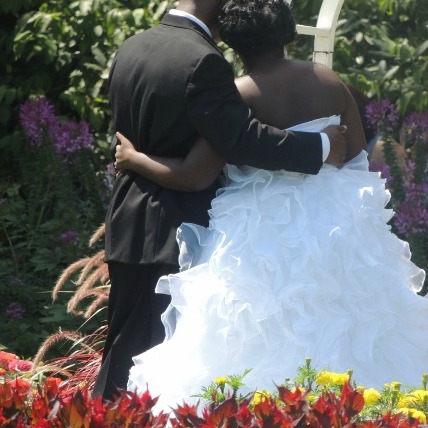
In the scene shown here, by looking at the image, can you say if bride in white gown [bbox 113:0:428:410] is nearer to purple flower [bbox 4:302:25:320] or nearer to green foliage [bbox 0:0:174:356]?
green foliage [bbox 0:0:174:356]

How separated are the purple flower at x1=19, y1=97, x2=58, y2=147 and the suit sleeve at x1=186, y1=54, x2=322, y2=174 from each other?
242 cm

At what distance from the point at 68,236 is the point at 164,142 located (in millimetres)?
2043

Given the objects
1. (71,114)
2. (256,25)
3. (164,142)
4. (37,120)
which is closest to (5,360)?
→ (164,142)

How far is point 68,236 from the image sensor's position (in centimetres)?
534

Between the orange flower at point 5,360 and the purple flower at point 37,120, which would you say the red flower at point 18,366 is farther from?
the purple flower at point 37,120

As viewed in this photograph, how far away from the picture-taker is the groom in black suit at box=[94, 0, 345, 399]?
→ 10.8 ft

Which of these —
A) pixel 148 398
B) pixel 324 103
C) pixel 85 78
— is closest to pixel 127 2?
pixel 85 78

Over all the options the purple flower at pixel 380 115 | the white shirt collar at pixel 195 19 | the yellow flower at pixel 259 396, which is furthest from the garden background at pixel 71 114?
the yellow flower at pixel 259 396

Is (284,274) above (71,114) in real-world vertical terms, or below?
above

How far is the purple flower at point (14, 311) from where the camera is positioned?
5246 mm

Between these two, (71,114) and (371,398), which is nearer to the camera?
(371,398)

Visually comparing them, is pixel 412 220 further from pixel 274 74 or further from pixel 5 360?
pixel 5 360

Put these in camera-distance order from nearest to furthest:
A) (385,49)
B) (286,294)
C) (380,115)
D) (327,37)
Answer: (286,294) → (327,37) → (380,115) → (385,49)

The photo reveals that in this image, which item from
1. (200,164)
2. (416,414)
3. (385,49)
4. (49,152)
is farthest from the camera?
(385,49)
